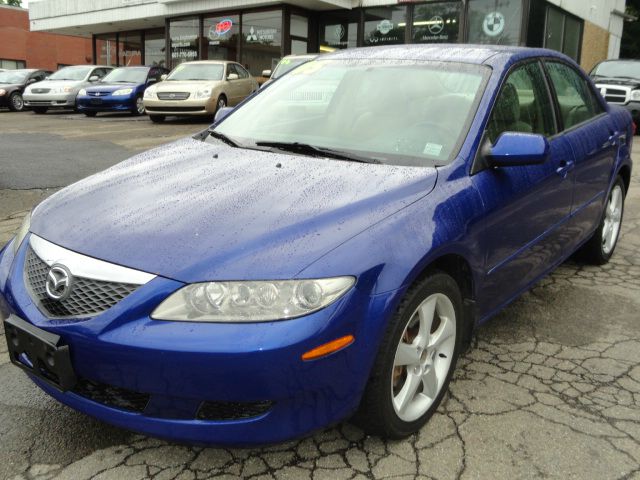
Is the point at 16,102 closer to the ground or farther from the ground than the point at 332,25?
closer to the ground

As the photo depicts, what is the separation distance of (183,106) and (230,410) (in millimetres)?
13543

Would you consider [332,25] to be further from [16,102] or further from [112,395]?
[112,395]

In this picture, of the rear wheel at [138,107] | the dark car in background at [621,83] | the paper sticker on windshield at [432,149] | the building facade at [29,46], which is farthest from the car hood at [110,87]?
the building facade at [29,46]

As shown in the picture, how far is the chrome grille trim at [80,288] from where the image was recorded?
6.69 feet

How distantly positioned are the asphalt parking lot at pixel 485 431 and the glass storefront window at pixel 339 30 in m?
18.5

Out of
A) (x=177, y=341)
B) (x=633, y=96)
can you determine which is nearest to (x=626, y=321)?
(x=177, y=341)

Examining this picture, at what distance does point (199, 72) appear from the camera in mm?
15805

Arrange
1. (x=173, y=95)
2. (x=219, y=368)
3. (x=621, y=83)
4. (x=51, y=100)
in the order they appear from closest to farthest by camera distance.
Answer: (x=219, y=368)
(x=621, y=83)
(x=173, y=95)
(x=51, y=100)

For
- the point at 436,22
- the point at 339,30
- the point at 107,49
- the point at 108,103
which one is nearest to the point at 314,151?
the point at 108,103

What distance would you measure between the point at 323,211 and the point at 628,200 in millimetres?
5979

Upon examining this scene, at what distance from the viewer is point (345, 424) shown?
255 cm

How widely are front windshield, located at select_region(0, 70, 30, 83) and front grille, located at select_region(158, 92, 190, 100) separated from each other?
9281mm

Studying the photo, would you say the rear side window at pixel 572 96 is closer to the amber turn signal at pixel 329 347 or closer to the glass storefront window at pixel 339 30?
the amber turn signal at pixel 329 347

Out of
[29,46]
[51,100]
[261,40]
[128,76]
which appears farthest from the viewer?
[29,46]
